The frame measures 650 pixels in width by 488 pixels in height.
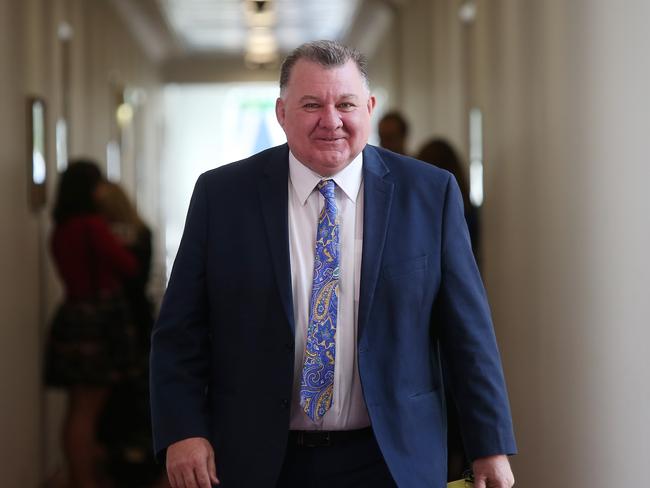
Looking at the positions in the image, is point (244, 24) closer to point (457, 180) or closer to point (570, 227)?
point (457, 180)

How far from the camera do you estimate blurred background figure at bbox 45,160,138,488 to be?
5.65 metres

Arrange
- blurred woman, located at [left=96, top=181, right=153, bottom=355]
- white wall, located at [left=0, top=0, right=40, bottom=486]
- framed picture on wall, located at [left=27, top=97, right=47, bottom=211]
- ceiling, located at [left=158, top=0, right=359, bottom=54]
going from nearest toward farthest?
1. white wall, located at [left=0, top=0, right=40, bottom=486]
2. framed picture on wall, located at [left=27, top=97, right=47, bottom=211]
3. blurred woman, located at [left=96, top=181, right=153, bottom=355]
4. ceiling, located at [left=158, top=0, right=359, bottom=54]

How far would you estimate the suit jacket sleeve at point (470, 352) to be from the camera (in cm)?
236

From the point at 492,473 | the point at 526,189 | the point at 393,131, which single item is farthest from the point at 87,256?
the point at 492,473

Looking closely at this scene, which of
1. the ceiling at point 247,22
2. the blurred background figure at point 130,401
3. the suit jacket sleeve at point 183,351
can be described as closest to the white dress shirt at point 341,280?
the suit jacket sleeve at point 183,351

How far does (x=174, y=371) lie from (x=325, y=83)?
71 cm

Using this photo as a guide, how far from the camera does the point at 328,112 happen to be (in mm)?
2328

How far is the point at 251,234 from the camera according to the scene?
7.98 ft

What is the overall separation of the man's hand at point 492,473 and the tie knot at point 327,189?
66 centimetres

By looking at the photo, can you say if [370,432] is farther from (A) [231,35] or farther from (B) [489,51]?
(A) [231,35]

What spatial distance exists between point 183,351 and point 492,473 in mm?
725

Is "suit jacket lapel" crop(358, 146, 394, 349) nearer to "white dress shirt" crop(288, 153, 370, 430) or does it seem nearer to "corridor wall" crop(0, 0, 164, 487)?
"white dress shirt" crop(288, 153, 370, 430)

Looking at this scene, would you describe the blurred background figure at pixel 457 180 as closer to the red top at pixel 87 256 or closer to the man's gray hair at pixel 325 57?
the red top at pixel 87 256

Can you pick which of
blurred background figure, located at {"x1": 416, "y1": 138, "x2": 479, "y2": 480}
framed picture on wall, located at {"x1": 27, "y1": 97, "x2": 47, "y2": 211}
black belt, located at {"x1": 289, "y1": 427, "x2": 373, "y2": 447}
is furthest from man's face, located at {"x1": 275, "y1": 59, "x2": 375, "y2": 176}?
framed picture on wall, located at {"x1": 27, "y1": 97, "x2": 47, "y2": 211}
